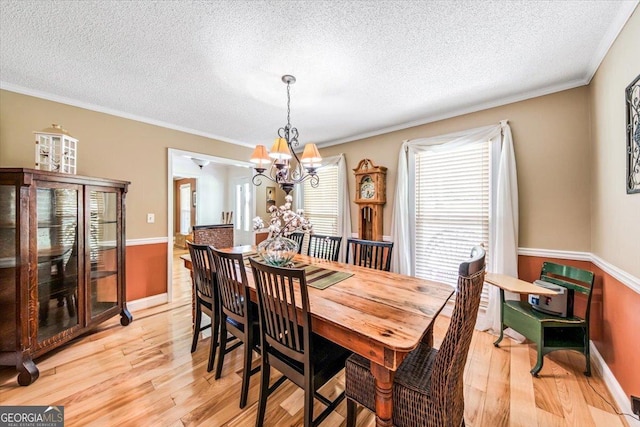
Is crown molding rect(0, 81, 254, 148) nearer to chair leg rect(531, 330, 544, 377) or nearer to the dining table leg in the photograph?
the dining table leg

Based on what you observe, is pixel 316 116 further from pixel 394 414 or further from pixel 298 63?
pixel 394 414

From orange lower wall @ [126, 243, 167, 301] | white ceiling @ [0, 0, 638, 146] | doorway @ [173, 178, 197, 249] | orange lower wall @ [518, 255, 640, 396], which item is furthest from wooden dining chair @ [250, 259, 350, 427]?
doorway @ [173, 178, 197, 249]

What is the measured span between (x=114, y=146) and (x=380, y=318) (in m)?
3.49

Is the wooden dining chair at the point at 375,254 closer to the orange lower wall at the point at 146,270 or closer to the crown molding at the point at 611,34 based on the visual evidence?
the crown molding at the point at 611,34

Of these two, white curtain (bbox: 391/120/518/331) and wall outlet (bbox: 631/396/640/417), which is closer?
wall outlet (bbox: 631/396/640/417)

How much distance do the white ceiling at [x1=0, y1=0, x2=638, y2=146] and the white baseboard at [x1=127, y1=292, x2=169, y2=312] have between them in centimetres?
234

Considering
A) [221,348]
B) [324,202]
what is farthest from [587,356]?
[324,202]

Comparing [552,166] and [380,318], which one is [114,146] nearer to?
[380,318]

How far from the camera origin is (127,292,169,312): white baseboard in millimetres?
3101

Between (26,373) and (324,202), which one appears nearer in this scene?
(26,373)

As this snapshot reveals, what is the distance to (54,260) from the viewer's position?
2.23 metres

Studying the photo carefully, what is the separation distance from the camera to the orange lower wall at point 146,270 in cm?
309

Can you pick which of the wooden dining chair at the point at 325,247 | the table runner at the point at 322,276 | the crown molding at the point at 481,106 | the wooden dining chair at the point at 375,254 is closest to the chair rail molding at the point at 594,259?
the wooden dining chair at the point at 375,254

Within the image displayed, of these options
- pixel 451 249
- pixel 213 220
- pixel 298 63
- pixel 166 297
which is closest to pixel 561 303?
pixel 451 249
